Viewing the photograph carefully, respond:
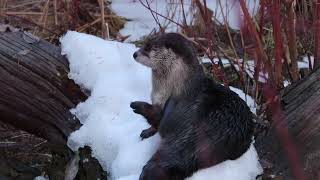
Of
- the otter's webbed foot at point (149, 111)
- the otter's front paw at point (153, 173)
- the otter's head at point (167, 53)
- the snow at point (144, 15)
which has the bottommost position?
the snow at point (144, 15)

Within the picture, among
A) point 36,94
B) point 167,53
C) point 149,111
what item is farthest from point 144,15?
point 149,111

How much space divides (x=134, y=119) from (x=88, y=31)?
1.87m

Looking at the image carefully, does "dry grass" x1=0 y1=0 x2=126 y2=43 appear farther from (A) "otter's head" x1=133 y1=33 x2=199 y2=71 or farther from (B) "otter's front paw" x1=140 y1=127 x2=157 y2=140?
(B) "otter's front paw" x1=140 y1=127 x2=157 y2=140

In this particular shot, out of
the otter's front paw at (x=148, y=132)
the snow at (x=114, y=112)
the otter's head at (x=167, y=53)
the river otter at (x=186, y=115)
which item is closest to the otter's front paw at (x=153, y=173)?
the river otter at (x=186, y=115)

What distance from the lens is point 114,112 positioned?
2646 mm

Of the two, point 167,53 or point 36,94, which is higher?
point 167,53

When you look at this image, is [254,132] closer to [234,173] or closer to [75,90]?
[234,173]

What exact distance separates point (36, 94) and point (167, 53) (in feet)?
2.05

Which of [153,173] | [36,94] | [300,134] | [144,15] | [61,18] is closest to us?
[153,173]

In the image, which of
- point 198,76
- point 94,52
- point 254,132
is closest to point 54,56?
point 94,52

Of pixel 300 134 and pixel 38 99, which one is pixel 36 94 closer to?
pixel 38 99

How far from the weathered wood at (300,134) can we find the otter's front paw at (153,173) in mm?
426

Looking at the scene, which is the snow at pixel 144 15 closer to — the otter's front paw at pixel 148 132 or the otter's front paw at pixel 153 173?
the otter's front paw at pixel 148 132

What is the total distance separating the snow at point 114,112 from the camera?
221 centimetres
